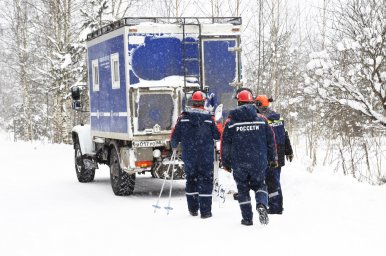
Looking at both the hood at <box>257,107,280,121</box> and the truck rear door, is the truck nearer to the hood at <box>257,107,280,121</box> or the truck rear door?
the truck rear door

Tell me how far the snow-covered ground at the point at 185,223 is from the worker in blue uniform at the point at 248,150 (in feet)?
1.17

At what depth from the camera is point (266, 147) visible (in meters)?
8.27

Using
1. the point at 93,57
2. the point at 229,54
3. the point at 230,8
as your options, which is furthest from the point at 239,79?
the point at 230,8

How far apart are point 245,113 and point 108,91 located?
5.41 meters

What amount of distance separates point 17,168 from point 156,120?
9.75 m

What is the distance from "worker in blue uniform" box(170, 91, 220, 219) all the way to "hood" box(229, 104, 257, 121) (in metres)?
1.29

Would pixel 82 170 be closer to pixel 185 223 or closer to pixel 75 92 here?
pixel 75 92

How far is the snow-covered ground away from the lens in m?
7.22

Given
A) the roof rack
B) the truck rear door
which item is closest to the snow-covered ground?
the truck rear door

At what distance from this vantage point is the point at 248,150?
8102mm

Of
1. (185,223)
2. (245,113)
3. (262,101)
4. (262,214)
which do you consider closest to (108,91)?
(262,101)

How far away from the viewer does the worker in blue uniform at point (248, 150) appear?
8109 mm

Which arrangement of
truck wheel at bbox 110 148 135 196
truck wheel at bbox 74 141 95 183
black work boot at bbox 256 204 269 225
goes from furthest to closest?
truck wheel at bbox 74 141 95 183 → truck wheel at bbox 110 148 135 196 → black work boot at bbox 256 204 269 225

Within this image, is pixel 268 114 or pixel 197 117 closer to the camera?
pixel 268 114
